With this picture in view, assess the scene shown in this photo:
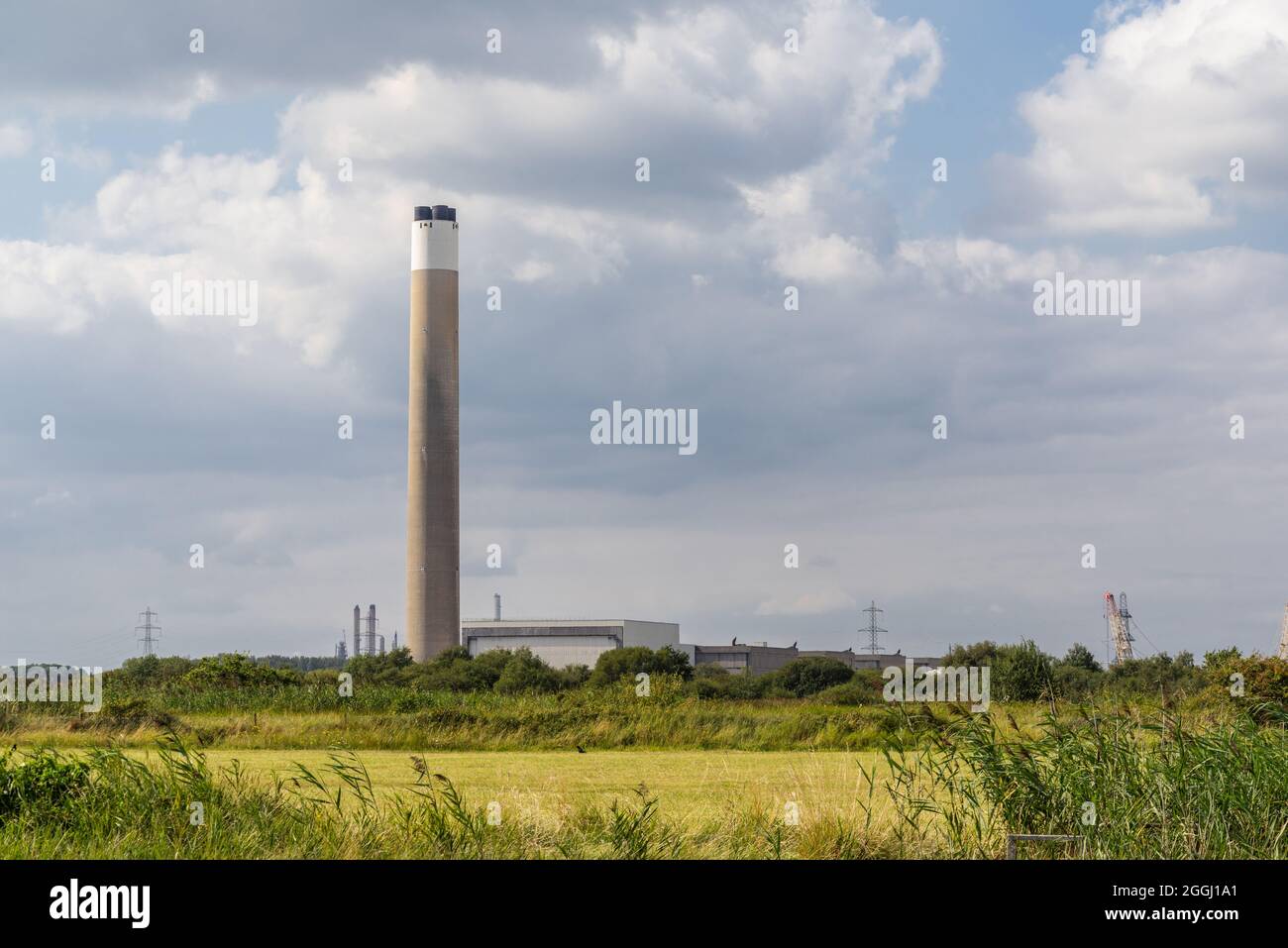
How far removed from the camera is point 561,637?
9331cm

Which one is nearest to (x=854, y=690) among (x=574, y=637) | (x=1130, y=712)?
(x=1130, y=712)

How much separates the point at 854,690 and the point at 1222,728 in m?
31.2

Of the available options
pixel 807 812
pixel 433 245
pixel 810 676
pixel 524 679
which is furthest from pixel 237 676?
pixel 807 812

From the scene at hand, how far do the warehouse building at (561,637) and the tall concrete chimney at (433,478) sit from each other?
13.4 m

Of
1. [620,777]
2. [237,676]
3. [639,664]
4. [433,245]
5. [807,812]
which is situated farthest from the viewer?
[433,245]

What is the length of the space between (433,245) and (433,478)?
13.8 m

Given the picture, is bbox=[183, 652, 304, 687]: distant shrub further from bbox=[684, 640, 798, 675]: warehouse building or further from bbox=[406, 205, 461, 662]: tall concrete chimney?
bbox=[684, 640, 798, 675]: warehouse building

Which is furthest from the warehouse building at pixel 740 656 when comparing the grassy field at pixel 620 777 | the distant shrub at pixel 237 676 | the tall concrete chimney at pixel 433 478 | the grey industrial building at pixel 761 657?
the grassy field at pixel 620 777

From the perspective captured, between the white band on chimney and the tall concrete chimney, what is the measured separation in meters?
1.32

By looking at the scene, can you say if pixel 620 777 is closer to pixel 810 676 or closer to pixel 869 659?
pixel 810 676

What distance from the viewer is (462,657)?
7125 centimetres

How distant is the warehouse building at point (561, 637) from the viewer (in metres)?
91.8
